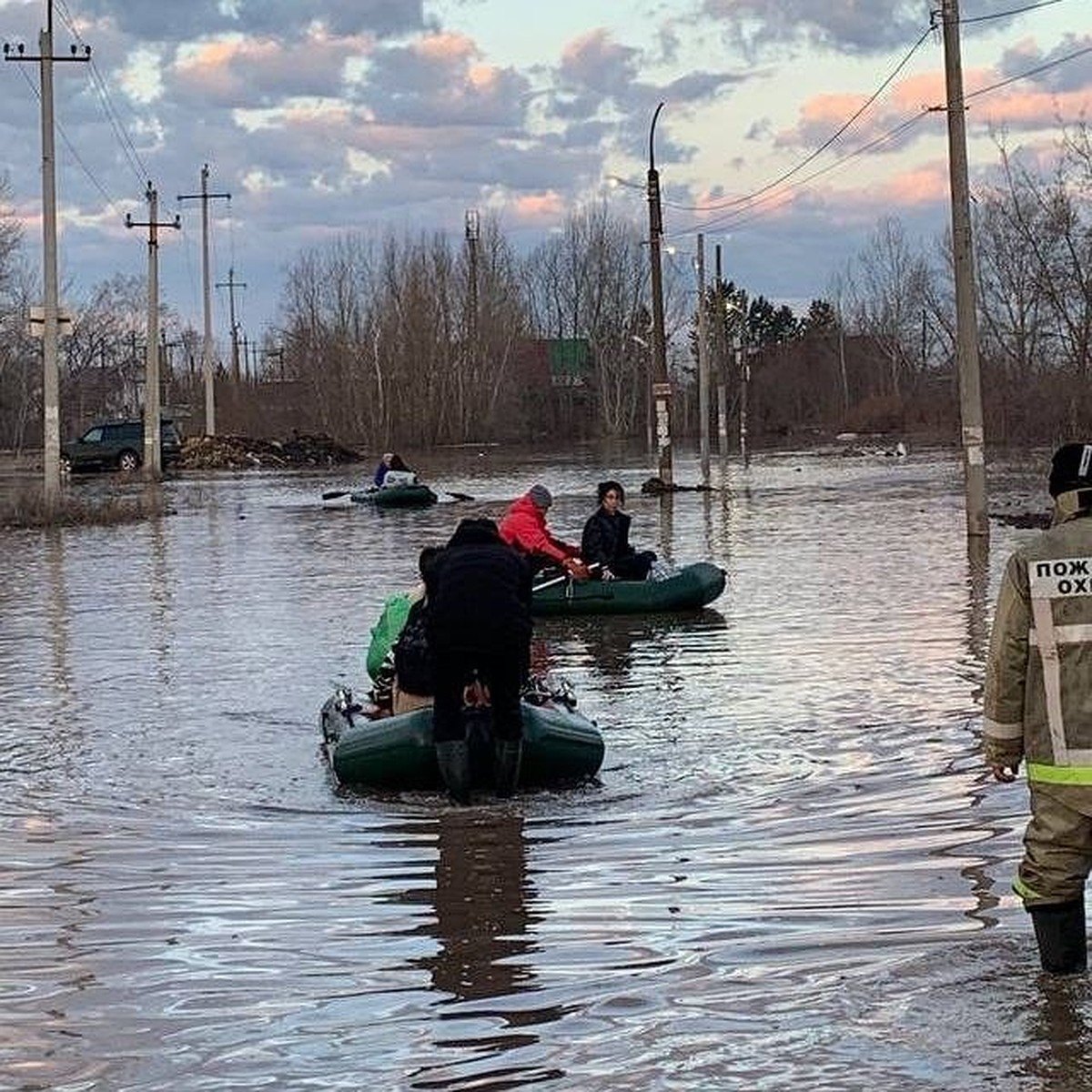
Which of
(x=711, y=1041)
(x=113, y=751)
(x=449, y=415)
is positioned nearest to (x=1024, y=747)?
(x=711, y=1041)

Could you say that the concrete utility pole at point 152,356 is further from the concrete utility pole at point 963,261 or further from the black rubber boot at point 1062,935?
the black rubber boot at point 1062,935

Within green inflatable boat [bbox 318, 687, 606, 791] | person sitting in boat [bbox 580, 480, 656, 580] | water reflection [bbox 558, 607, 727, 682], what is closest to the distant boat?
person sitting in boat [bbox 580, 480, 656, 580]

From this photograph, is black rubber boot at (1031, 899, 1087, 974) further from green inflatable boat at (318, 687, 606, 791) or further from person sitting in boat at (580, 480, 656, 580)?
person sitting in boat at (580, 480, 656, 580)

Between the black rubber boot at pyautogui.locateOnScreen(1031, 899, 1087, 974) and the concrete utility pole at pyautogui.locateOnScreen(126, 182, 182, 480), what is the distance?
57372 mm

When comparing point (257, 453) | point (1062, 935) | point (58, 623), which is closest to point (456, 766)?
point (1062, 935)

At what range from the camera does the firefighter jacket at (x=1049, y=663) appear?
20.1 ft

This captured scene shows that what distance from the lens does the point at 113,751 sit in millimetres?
12656

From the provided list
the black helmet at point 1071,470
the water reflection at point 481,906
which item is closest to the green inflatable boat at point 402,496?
the water reflection at point 481,906

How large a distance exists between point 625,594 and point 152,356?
4623 centimetres

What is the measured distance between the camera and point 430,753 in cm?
1066

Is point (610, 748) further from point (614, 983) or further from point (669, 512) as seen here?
point (669, 512)

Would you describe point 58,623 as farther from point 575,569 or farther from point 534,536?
point 575,569

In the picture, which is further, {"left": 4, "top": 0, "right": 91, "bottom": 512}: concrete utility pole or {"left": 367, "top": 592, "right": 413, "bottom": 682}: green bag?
{"left": 4, "top": 0, "right": 91, "bottom": 512}: concrete utility pole

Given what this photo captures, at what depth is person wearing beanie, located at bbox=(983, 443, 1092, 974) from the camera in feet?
20.1
